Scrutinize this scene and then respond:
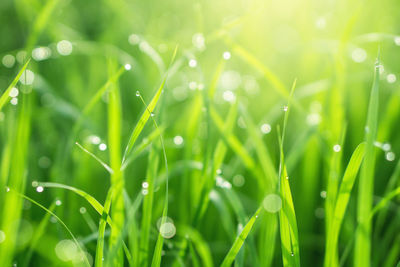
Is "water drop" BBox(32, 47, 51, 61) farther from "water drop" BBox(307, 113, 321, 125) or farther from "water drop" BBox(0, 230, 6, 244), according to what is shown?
"water drop" BBox(307, 113, 321, 125)

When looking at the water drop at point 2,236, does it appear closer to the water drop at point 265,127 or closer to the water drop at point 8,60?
the water drop at point 265,127

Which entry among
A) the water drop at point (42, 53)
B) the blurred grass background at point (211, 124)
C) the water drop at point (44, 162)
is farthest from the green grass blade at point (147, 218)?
the water drop at point (42, 53)

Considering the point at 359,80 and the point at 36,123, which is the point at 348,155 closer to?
the point at 359,80

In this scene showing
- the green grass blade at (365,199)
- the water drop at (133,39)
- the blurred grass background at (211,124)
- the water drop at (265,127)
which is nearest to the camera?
the green grass blade at (365,199)

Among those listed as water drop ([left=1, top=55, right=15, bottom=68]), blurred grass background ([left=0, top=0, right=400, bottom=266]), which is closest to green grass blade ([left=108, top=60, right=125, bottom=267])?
blurred grass background ([left=0, top=0, right=400, bottom=266])

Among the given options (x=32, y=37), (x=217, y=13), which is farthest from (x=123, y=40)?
(x=32, y=37)

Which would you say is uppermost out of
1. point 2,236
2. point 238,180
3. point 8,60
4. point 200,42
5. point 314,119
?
point 8,60

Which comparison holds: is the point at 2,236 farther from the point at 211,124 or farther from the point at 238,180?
the point at 238,180

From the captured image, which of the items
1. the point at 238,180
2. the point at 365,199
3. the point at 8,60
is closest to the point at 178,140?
the point at 238,180
